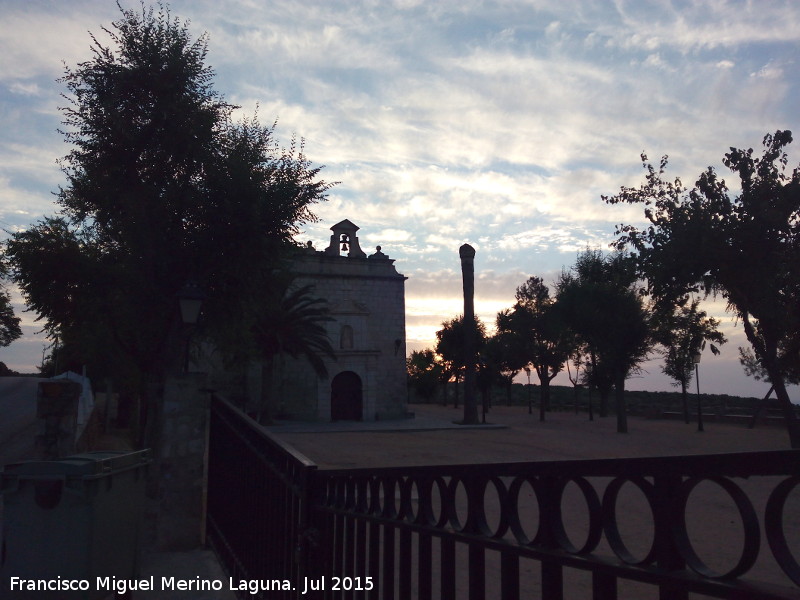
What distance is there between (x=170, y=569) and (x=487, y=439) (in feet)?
62.7

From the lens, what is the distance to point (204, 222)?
550 inches

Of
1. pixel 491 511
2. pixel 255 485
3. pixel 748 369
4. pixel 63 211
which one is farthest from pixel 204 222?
pixel 748 369

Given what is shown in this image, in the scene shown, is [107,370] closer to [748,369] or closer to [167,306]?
[167,306]

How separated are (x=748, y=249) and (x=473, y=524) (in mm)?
17987

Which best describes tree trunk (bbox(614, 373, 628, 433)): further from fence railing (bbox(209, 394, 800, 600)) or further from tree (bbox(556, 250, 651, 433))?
fence railing (bbox(209, 394, 800, 600))

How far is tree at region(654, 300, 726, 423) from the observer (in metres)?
29.6

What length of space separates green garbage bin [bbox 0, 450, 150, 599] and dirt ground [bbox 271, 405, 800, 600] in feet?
11.0

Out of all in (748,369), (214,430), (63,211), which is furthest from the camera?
(748,369)

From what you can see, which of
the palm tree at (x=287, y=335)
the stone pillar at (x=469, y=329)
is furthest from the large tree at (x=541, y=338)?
Answer: the palm tree at (x=287, y=335)

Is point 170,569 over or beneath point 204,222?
beneath

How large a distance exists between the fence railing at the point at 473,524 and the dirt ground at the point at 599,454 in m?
0.18

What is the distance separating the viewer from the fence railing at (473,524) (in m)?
1.27

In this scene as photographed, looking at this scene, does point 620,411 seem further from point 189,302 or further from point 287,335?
point 189,302

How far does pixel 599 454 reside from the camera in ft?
60.4
